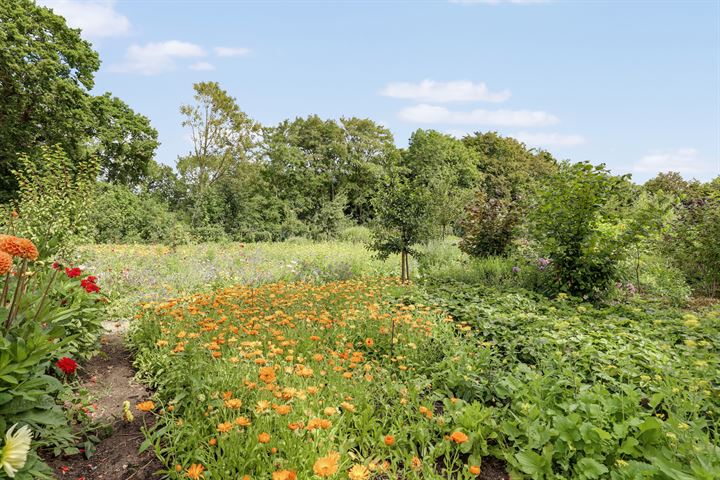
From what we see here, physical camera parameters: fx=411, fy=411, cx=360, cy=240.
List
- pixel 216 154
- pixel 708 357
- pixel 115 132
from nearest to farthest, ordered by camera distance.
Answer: pixel 708 357, pixel 115 132, pixel 216 154

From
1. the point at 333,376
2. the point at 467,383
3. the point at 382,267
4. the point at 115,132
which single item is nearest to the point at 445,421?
the point at 467,383

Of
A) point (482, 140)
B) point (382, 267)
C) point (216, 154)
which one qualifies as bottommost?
point (382, 267)

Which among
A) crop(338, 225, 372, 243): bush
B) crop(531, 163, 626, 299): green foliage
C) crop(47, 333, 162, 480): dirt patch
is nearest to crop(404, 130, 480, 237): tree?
crop(338, 225, 372, 243): bush

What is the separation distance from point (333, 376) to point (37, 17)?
19946mm

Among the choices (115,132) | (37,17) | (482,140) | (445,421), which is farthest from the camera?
(482,140)

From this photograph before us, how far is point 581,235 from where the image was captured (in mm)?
6613

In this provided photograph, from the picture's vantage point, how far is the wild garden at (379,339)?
219 cm

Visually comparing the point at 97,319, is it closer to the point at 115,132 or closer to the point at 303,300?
the point at 303,300

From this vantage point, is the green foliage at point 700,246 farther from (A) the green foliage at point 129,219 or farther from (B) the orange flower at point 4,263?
(A) the green foliage at point 129,219

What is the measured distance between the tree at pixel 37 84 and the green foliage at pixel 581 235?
56.9 ft

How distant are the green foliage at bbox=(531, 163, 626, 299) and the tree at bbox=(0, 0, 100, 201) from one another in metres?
17.4

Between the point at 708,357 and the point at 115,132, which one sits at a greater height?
the point at 115,132

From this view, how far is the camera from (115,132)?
18.4 metres

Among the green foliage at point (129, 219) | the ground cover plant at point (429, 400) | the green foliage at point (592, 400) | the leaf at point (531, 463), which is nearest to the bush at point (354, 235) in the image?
the green foliage at point (129, 219)
